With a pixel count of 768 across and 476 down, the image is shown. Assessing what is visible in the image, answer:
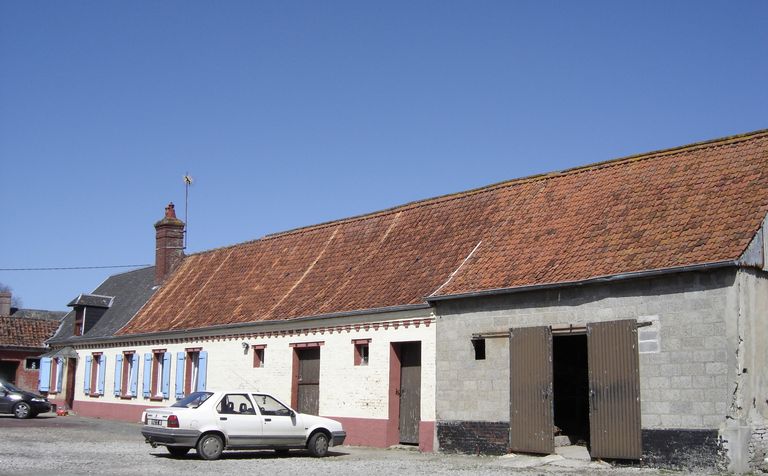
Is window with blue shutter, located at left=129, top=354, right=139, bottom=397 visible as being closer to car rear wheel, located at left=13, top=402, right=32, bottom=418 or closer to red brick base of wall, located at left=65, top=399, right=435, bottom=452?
car rear wheel, located at left=13, top=402, right=32, bottom=418

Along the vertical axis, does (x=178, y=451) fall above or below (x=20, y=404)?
below

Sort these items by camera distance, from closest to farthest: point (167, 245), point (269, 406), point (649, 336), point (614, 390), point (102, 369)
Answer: point (649, 336), point (614, 390), point (269, 406), point (102, 369), point (167, 245)

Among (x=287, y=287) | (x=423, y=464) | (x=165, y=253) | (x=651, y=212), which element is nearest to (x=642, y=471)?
(x=423, y=464)

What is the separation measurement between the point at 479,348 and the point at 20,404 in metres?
19.9

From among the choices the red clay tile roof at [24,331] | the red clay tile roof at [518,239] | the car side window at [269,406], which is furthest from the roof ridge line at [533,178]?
the red clay tile roof at [24,331]

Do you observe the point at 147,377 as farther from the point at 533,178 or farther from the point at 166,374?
the point at 533,178

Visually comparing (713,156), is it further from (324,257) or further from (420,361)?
(324,257)

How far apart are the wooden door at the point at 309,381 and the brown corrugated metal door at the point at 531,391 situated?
23.9 feet

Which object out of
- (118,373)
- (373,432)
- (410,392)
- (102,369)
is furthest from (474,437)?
(102,369)

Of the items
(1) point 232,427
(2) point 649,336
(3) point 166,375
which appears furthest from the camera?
(3) point 166,375

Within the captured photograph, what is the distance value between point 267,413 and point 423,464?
371 centimetres

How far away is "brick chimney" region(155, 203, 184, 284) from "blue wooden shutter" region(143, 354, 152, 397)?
557cm

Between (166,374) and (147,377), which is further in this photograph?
(147,377)

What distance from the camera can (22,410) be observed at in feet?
107
